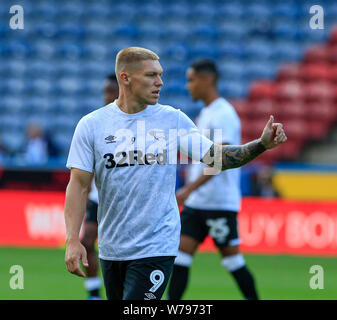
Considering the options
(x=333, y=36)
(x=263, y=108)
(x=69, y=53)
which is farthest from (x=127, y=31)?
(x=333, y=36)

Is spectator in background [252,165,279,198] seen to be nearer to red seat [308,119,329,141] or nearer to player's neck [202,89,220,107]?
red seat [308,119,329,141]

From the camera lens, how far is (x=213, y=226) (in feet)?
23.9

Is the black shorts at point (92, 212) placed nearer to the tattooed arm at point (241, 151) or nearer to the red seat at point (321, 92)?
the tattooed arm at point (241, 151)

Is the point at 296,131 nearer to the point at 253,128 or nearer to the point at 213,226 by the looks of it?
the point at 253,128

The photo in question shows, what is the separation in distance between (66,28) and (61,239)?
8.07 metres

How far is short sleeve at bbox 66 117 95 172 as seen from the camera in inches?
183

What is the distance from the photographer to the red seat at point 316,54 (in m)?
18.3

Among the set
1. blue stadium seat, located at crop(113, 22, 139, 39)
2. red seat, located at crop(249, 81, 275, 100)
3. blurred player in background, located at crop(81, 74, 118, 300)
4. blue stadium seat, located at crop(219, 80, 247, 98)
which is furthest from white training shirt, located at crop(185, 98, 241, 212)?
blue stadium seat, located at crop(113, 22, 139, 39)

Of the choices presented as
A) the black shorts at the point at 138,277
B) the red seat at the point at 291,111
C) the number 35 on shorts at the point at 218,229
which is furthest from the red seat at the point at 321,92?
the black shorts at the point at 138,277

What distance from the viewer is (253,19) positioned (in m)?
19.2

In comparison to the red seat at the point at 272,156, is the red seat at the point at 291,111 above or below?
above

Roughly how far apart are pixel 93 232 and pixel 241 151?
135 inches

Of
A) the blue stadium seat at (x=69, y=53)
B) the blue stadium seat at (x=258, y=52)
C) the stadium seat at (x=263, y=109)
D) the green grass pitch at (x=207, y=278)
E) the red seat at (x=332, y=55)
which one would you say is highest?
the blue stadium seat at (x=69, y=53)
